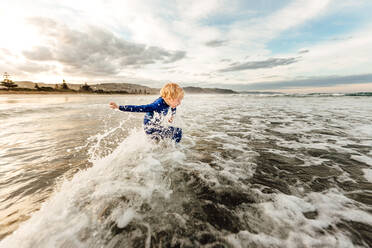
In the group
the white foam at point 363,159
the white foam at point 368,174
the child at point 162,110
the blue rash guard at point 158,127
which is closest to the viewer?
the white foam at point 368,174

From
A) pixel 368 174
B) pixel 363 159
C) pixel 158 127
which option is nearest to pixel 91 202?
pixel 158 127

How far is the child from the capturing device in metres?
4.32

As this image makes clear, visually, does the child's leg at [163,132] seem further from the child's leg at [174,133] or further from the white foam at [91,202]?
the white foam at [91,202]

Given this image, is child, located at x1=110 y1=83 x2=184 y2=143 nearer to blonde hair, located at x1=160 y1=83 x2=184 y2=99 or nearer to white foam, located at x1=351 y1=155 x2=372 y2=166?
blonde hair, located at x1=160 y1=83 x2=184 y2=99

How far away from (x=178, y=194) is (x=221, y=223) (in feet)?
2.78

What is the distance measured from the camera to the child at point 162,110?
4316mm

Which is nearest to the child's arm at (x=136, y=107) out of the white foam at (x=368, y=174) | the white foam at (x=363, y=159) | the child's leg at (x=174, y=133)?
the child's leg at (x=174, y=133)

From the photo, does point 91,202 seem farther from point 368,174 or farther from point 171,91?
point 368,174

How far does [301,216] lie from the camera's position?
2.26m

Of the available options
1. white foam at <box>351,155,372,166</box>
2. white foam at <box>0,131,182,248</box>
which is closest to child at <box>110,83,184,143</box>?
white foam at <box>0,131,182,248</box>

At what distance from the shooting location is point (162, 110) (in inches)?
181

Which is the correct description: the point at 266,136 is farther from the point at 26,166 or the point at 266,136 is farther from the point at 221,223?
the point at 26,166

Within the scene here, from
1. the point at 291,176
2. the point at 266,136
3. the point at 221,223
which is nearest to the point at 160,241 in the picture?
the point at 221,223

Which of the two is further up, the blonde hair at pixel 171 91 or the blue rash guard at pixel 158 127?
the blonde hair at pixel 171 91
